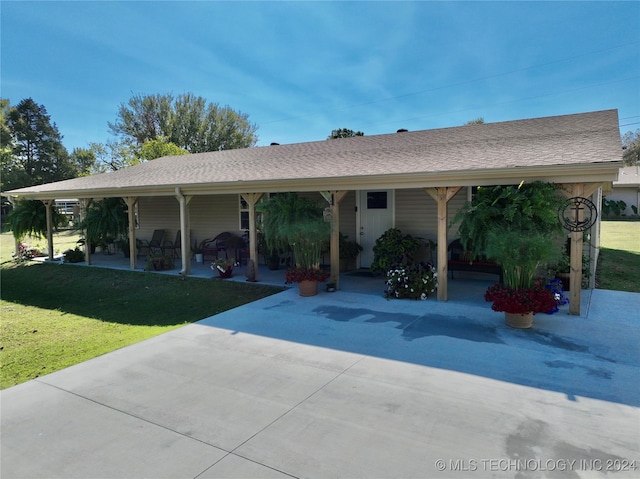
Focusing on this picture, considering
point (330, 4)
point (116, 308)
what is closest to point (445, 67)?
point (330, 4)

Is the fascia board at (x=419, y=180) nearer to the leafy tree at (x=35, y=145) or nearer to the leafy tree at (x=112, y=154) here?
the leafy tree at (x=112, y=154)

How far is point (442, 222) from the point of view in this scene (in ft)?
20.6

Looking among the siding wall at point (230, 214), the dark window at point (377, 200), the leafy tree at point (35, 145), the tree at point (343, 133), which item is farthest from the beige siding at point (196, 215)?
the leafy tree at point (35, 145)

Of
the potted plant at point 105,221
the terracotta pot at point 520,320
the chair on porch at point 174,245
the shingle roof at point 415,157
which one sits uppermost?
the shingle roof at point 415,157

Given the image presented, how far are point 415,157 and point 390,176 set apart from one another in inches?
59.0

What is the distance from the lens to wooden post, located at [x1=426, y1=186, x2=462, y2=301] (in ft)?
20.2

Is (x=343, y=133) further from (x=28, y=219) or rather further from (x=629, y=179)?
(x=28, y=219)

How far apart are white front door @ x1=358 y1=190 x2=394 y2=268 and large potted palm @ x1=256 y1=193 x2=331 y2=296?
2.20 metres

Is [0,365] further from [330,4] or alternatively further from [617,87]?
[617,87]

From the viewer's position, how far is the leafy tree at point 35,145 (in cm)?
3547

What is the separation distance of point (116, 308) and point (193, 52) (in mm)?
10557

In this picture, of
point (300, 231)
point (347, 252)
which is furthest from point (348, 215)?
point (300, 231)

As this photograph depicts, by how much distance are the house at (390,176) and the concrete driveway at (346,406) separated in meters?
2.10

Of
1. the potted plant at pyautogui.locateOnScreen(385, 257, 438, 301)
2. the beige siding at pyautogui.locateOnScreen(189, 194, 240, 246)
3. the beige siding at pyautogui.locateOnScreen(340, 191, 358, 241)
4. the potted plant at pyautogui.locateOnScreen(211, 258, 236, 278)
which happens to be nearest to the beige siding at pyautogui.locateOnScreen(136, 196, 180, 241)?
the beige siding at pyautogui.locateOnScreen(189, 194, 240, 246)
